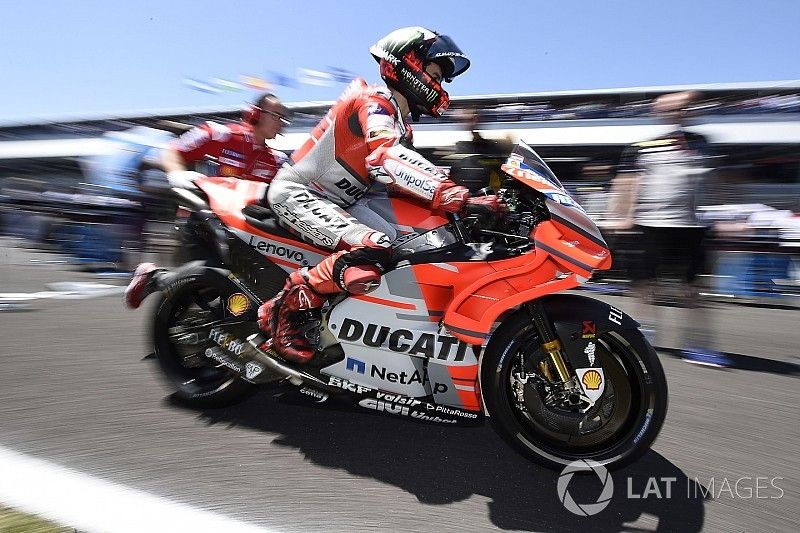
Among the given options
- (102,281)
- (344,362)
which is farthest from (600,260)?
(102,281)

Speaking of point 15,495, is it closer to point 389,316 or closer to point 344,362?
point 344,362

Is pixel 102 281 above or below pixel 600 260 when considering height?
below

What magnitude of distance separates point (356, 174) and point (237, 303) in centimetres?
101

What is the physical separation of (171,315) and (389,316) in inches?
56.4

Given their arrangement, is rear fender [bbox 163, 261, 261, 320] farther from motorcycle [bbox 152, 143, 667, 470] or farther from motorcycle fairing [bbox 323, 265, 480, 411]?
motorcycle fairing [bbox 323, 265, 480, 411]

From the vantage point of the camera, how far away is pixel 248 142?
583 centimetres

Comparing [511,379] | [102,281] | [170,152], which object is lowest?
[102,281]

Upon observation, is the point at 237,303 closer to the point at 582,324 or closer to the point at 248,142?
the point at 582,324

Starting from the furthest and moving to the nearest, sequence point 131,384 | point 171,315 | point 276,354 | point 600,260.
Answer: point 131,384
point 171,315
point 276,354
point 600,260

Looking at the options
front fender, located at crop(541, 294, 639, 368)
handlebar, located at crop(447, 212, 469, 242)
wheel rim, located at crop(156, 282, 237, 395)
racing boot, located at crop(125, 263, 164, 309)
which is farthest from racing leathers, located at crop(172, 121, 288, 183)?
front fender, located at crop(541, 294, 639, 368)

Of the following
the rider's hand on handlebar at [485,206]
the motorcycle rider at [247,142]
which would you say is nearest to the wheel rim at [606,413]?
the rider's hand on handlebar at [485,206]

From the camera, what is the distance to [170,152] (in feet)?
15.6

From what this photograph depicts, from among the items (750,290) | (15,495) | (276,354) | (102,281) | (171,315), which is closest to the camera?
(15,495)

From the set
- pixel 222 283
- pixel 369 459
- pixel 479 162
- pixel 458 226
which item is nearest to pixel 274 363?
pixel 222 283
